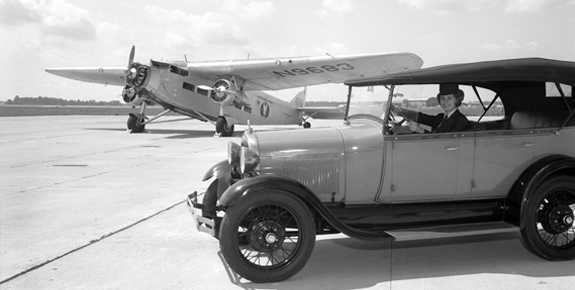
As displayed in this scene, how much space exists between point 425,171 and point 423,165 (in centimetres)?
5

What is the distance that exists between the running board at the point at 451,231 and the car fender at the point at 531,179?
0.14 m

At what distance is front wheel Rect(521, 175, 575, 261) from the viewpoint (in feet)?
13.4

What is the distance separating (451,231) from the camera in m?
4.02

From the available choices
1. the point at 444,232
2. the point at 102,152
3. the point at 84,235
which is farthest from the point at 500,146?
the point at 102,152

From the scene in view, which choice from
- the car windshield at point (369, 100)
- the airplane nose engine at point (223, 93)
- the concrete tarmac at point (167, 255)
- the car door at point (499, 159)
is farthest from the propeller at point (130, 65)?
the car door at point (499, 159)

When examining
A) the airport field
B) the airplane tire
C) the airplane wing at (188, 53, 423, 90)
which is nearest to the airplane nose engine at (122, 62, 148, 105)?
the airplane wing at (188, 53, 423, 90)

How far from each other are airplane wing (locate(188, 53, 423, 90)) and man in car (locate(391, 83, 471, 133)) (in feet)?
41.1

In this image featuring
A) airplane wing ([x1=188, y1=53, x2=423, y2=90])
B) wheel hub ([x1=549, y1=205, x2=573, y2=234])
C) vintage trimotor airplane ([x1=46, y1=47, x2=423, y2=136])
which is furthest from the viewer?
vintage trimotor airplane ([x1=46, y1=47, x2=423, y2=136])

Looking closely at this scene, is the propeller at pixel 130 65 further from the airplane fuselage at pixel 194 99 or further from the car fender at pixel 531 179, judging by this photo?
the car fender at pixel 531 179

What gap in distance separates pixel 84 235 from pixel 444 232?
342 centimetres

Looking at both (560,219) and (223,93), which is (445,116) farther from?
(223,93)

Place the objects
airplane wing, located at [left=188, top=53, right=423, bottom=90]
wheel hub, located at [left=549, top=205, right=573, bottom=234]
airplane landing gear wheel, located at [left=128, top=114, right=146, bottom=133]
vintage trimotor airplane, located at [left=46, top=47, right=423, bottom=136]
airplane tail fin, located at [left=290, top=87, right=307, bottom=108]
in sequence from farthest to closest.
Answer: airplane tail fin, located at [left=290, top=87, right=307, bottom=108]
airplane landing gear wheel, located at [left=128, top=114, right=146, bottom=133]
vintage trimotor airplane, located at [left=46, top=47, right=423, bottom=136]
airplane wing, located at [left=188, top=53, right=423, bottom=90]
wheel hub, located at [left=549, top=205, right=573, bottom=234]

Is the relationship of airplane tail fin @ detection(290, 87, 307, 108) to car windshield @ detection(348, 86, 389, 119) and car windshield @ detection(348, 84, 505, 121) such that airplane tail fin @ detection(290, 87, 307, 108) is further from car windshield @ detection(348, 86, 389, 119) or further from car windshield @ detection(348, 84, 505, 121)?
car windshield @ detection(348, 86, 389, 119)

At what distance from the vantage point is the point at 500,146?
4.27 m
